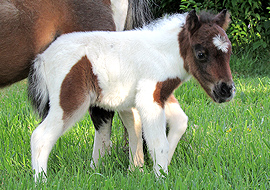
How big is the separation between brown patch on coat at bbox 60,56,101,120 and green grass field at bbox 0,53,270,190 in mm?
476

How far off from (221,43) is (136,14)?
131cm

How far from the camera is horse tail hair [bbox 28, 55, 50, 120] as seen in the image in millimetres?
2869

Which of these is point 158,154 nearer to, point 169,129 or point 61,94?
point 169,129

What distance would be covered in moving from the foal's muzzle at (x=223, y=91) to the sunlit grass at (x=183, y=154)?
51 cm

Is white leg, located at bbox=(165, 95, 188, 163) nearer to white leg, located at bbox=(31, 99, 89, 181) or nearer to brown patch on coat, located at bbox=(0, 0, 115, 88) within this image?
white leg, located at bbox=(31, 99, 89, 181)

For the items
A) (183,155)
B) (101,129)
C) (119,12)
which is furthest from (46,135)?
(119,12)

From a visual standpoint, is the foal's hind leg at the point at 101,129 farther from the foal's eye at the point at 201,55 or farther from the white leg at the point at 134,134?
the foal's eye at the point at 201,55

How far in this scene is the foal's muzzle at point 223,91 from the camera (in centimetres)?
273

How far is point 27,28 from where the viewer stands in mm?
2875

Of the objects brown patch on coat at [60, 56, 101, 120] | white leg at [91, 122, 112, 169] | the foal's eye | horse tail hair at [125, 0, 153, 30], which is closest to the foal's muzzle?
the foal's eye

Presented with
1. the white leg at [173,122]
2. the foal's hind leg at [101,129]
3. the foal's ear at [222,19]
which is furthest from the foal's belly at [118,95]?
the foal's ear at [222,19]

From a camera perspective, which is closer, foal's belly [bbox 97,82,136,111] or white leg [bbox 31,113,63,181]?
white leg [bbox 31,113,63,181]

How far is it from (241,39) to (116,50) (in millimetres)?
5171

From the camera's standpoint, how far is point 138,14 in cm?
381
